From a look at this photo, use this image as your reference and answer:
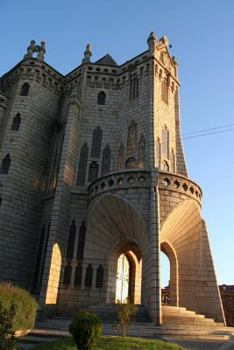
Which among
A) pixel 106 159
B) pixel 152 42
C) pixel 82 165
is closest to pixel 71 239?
pixel 82 165

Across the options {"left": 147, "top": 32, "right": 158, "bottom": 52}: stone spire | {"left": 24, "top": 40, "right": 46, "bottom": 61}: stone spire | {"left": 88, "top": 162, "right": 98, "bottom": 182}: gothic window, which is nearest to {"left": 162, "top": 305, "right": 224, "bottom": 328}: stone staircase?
{"left": 88, "top": 162, "right": 98, "bottom": 182}: gothic window

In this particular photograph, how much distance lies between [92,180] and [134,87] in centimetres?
830

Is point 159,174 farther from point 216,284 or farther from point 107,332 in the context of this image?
point 107,332

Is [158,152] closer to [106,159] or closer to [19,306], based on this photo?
[106,159]

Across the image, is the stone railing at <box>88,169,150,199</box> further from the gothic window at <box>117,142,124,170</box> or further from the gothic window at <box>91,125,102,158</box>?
the gothic window at <box>91,125,102,158</box>

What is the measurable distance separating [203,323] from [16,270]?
11.6 meters

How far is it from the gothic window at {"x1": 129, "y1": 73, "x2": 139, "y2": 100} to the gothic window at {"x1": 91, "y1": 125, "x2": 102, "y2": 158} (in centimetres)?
360

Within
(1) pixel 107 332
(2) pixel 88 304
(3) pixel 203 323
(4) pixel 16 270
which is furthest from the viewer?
(4) pixel 16 270

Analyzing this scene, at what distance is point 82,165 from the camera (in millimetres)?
23781

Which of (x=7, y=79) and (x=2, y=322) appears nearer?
(x=2, y=322)

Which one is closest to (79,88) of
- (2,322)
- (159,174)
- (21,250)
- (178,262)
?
(159,174)

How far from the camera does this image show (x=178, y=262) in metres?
19.6

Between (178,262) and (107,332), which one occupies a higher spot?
(178,262)

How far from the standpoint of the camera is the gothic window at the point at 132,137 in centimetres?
2345
